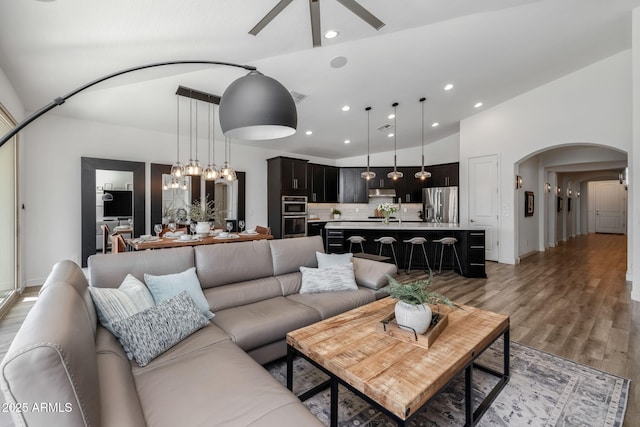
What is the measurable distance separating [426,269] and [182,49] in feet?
17.4

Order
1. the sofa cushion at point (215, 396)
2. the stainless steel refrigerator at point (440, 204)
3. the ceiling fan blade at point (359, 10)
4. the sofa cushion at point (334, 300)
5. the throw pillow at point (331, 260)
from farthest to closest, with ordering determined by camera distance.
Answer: the stainless steel refrigerator at point (440, 204)
the throw pillow at point (331, 260)
the sofa cushion at point (334, 300)
the ceiling fan blade at point (359, 10)
the sofa cushion at point (215, 396)

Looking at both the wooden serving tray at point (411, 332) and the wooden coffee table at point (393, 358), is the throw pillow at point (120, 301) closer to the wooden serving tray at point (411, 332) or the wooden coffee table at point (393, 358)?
the wooden coffee table at point (393, 358)

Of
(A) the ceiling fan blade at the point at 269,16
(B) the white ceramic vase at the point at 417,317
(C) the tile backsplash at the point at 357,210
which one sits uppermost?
(A) the ceiling fan blade at the point at 269,16

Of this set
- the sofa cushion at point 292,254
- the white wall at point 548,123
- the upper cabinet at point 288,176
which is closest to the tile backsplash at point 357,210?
the upper cabinet at point 288,176

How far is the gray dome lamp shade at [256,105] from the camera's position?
4.90 feet

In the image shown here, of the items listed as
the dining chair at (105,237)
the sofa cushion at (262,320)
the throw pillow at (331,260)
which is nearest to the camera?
the sofa cushion at (262,320)

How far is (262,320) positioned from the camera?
2227mm

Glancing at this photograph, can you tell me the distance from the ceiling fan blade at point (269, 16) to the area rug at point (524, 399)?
2878 millimetres

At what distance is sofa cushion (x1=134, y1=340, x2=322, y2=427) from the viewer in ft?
3.89

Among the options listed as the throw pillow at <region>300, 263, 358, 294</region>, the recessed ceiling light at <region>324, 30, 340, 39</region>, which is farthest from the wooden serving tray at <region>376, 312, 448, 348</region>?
the recessed ceiling light at <region>324, 30, 340, 39</region>

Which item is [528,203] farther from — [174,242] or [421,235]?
[174,242]

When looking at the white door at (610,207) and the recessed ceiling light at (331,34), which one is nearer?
the recessed ceiling light at (331,34)

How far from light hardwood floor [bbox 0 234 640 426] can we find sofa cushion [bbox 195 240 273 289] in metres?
1.99

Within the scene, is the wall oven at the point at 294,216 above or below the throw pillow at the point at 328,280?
above
